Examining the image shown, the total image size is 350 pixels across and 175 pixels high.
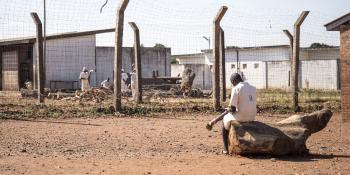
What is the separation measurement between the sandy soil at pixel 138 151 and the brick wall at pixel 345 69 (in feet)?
4.18

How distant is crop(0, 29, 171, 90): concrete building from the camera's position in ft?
113

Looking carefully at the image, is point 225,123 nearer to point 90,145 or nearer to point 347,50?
point 90,145

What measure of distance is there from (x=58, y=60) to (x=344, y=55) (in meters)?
24.8

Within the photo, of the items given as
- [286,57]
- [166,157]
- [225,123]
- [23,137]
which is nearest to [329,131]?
[225,123]

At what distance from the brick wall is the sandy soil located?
127cm

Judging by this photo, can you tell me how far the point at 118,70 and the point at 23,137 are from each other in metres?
4.76

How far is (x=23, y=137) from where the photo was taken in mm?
10242

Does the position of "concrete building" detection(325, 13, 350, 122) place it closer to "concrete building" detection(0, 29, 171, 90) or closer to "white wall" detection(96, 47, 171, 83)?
"concrete building" detection(0, 29, 171, 90)

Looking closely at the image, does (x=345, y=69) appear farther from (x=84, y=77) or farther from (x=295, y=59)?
(x=84, y=77)

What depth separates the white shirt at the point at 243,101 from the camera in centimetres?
848

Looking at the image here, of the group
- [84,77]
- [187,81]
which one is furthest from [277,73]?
[84,77]

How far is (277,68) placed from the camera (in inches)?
1560

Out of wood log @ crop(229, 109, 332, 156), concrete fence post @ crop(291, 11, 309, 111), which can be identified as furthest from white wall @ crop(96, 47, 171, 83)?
wood log @ crop(229, 109, 332, 156)

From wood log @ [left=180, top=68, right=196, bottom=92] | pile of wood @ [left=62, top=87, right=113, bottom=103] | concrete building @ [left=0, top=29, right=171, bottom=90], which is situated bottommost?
pile of wood @ [left=62, top=87, right=113, bottom=103]
